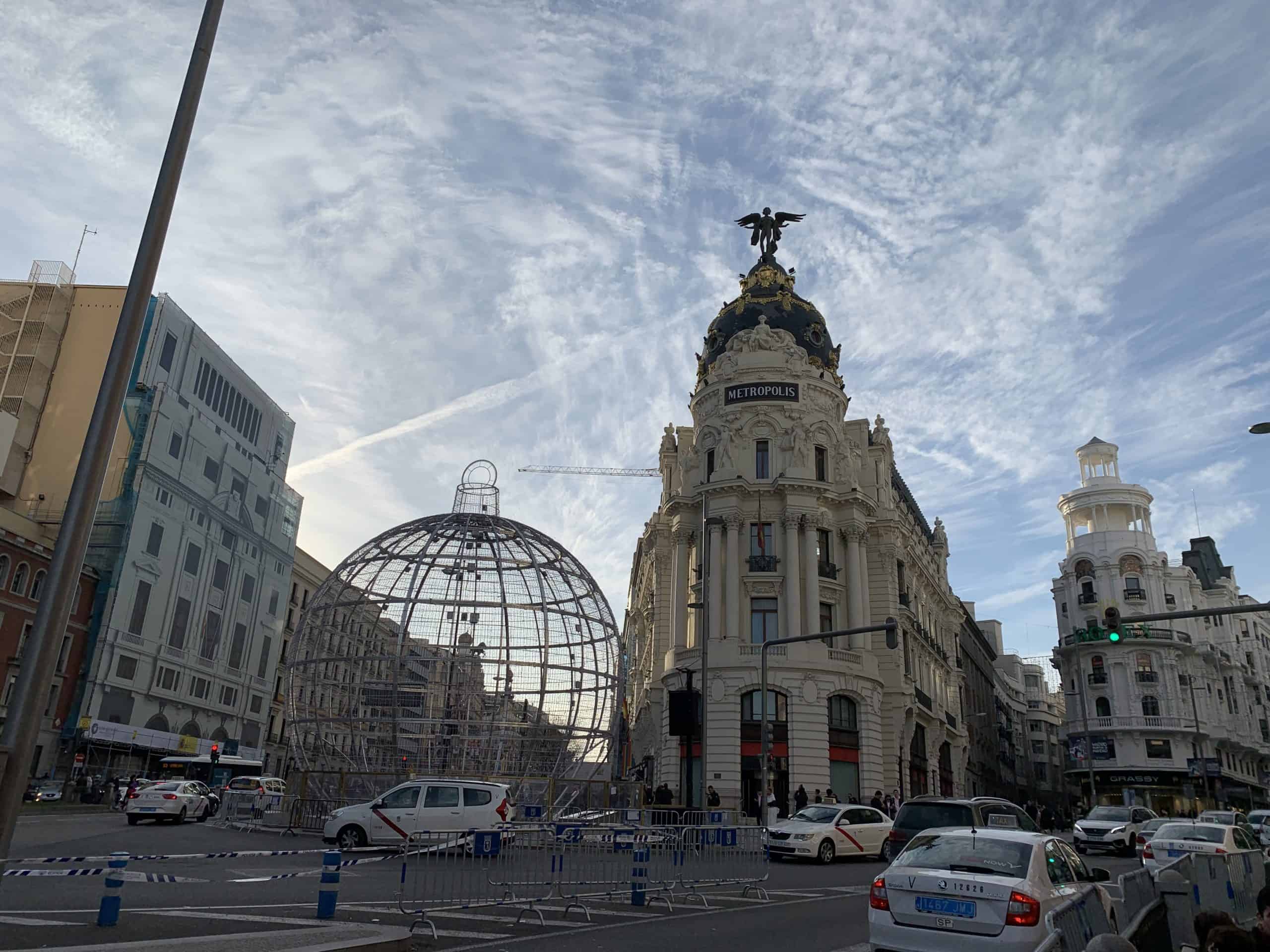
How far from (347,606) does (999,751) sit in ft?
264

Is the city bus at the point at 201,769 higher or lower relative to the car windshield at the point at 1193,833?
higher

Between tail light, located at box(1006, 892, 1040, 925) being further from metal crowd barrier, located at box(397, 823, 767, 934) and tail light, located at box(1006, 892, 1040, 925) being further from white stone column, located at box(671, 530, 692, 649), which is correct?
white stone column, located at box(671, 530, 692, 649)

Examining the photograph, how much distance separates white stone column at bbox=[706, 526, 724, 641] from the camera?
144ft

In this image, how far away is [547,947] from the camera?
31.3 feet

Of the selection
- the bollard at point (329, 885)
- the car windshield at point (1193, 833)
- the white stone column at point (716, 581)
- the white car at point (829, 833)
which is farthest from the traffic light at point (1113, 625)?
the white stone column at point (716, 581)

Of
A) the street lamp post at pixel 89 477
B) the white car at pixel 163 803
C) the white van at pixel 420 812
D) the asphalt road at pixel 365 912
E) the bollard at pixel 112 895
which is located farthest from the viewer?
the white car at pixel 163 803

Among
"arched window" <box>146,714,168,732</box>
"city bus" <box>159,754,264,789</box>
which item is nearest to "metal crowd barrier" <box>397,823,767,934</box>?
"city bus" <box>159,754,264,789</box>

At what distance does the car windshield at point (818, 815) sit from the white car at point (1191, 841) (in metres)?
7.04

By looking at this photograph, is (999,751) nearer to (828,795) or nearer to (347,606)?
(828,795)

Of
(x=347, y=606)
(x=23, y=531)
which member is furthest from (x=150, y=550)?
(x=347, y=606)

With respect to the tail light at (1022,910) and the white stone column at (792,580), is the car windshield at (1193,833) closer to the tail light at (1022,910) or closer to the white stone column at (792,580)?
the tail light at (1022,910)

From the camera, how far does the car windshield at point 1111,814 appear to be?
30.0 meters

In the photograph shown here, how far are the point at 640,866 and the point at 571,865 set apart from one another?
122 centimetres

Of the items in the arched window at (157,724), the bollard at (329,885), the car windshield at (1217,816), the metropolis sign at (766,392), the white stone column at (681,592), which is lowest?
the bollard at (329,885)
